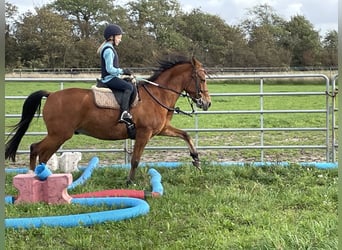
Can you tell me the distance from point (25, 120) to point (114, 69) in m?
1.40

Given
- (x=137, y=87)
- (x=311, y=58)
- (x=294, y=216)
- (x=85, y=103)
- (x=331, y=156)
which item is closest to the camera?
(x=294, y=216)

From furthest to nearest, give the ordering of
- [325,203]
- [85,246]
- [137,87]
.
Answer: [137,87], [325,203], [85,246]

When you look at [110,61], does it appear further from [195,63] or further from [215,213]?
[215,213]

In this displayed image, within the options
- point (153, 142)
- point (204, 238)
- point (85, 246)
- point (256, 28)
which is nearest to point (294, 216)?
point (204, 238)

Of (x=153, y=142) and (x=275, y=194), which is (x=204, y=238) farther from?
(x=153, y=142)

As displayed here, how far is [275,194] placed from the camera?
4.89 m

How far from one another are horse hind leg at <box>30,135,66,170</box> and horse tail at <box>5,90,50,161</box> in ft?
1.00

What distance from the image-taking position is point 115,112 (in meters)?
5.57

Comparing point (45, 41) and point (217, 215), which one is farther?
point (45, 41)

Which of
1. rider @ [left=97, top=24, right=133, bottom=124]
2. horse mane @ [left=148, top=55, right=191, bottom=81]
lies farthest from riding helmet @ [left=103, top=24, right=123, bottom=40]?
horse mane @ [left=148, top=55, right=191, bottom=81]

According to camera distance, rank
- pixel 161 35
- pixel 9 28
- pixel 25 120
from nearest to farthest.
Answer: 1. pixel 9 28
2. pixel 25 120
3. pixel 161 35

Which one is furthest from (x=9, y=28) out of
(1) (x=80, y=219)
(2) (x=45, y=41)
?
(2) (x=45, y=41)

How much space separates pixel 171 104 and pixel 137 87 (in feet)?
1.76

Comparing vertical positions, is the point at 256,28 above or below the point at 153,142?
above
